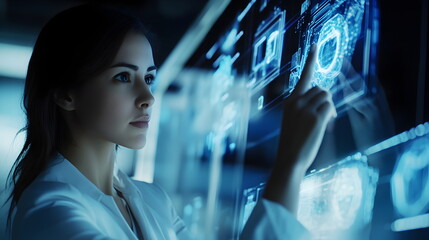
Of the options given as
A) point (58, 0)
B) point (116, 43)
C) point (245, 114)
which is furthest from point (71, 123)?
point (58, 0)

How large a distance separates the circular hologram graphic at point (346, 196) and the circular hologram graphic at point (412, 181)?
90 millimetres

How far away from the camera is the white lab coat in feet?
2.63

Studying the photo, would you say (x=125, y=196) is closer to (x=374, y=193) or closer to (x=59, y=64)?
(x=59, y=64)

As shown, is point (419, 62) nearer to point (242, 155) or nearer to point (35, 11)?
point (242, 155)

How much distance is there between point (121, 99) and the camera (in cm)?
113

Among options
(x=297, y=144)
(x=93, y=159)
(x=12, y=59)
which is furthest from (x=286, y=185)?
(x=12, y=59)

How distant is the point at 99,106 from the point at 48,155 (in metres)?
0.16

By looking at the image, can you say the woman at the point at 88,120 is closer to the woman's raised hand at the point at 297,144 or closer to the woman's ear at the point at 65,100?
the woman's ear at the point at 65,100

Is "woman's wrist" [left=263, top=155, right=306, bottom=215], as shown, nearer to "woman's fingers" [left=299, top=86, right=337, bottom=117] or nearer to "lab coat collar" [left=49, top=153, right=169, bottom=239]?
"woman's fingers" [left=299, top=86, right=337, bottom=117]

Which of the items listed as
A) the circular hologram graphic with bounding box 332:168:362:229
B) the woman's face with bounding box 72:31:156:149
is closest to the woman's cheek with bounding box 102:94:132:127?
the woman's face with bounding box 72:31:156:149

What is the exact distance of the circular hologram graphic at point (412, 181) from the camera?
0.74 metres

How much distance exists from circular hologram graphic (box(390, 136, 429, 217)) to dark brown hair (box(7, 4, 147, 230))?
618 millimetres

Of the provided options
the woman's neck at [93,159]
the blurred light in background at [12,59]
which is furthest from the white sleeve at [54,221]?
the blurred light in background at [12,59]

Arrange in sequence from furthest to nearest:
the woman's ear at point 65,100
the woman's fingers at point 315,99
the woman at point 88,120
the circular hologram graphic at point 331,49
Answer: the woman's ear at point 65,100, the woman at point 88,120, the circular hologram graphic at point 331,49, the woman's fingers at point 315,99
